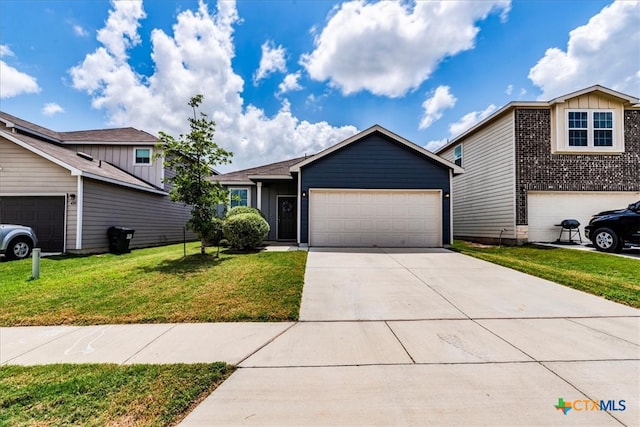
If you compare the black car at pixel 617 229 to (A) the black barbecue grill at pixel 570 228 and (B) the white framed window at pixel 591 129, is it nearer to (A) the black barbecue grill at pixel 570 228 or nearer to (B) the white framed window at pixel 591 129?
(A) the black barbecue grill at pixel 570 228

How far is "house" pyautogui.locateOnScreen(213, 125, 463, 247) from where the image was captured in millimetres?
11125

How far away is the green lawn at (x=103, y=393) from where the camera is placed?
2045 millimetres

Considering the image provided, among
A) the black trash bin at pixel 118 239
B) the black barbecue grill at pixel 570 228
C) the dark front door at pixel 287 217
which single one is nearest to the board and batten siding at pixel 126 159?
the black trash bin at pixel 118 239

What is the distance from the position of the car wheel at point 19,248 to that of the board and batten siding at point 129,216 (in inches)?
53.0

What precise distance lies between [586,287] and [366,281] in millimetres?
4129

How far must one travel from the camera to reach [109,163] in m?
14.4

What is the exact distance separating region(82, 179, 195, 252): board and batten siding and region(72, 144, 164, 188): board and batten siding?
1.05 m

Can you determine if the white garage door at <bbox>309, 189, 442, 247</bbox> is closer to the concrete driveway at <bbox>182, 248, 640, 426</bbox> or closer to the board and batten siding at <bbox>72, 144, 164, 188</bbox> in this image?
the concrete driveway at <bbox>182, 248, 640, 426</bbox>

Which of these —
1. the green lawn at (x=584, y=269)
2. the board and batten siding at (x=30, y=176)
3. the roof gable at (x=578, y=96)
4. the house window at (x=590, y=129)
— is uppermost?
the roof gable at (x=578, y=96)

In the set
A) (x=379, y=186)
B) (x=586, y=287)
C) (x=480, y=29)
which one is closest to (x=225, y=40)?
(x=379, y=186)

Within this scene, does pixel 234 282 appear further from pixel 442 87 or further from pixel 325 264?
pixel 442 87

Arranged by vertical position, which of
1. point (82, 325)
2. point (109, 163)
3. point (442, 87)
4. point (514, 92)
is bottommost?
point (82, 325)

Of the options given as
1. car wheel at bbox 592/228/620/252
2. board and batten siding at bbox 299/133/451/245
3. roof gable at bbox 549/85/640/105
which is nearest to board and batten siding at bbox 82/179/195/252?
board and batten siding at bbox 299/133/451/245

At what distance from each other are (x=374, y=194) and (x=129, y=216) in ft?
33.7
